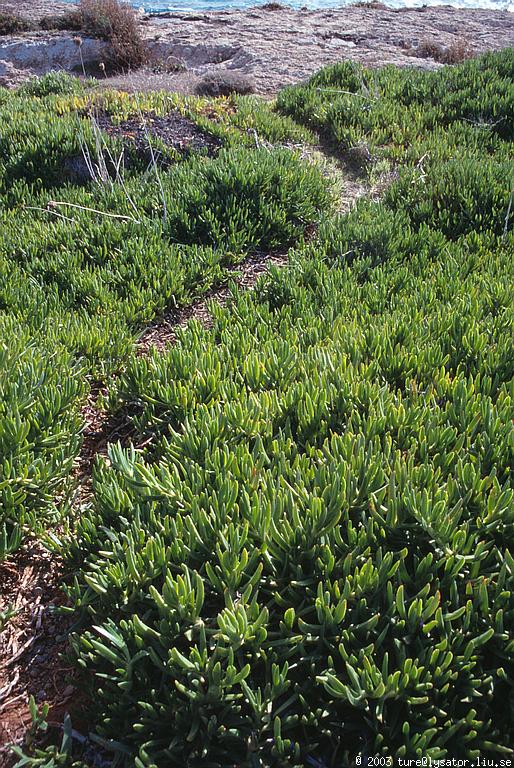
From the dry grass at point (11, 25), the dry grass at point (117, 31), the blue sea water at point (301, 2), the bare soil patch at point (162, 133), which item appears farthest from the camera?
the blue sea water at point (301, 2)

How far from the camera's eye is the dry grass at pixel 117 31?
11.5 metres

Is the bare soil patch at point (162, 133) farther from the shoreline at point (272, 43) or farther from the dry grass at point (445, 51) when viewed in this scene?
the dry grass at point (445, 51)

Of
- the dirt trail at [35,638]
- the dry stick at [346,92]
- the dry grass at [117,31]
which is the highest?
the dry grass at [117,31]

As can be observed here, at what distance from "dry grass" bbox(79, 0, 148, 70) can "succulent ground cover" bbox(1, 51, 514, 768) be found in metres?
8.55

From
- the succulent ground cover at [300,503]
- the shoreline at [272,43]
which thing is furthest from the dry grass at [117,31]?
the succulent ground cover at [300,503]

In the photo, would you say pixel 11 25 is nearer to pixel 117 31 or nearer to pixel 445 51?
pixel 117 31

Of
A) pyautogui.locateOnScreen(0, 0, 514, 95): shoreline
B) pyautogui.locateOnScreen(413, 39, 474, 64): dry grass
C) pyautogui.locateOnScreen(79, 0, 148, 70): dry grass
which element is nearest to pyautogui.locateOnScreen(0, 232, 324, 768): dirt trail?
pyautogui.locateOnScreen(0, 0, 514, 95): shoreline

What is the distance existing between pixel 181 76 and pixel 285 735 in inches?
422

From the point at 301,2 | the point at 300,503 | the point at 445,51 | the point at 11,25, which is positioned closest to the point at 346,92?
the point at 445,51

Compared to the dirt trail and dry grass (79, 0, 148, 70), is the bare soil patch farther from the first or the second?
dry grass (79, 0, 148, 70)

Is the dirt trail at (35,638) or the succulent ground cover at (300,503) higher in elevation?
the succulent ground cover at (300,503)

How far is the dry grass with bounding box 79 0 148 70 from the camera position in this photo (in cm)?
1152

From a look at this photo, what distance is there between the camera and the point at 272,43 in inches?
451

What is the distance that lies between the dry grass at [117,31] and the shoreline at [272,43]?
0.31m
